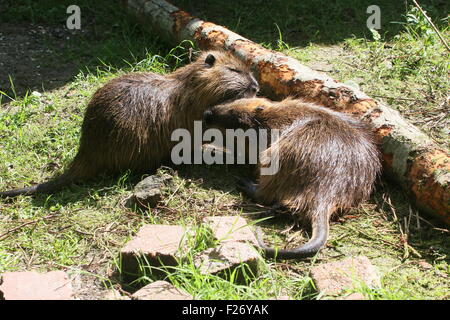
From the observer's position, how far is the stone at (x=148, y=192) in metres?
3.65

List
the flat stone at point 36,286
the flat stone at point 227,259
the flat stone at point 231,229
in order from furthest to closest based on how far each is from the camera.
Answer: the flat stone at point 231,229 → the flat stone at point 227,259 → the flat stone at point 36,286

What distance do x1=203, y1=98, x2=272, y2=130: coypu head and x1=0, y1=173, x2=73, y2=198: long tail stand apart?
105 cm

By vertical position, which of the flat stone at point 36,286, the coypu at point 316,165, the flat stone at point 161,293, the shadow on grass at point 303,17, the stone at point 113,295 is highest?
the shadow on grass at point 303,17

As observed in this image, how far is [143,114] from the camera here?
4.04 m

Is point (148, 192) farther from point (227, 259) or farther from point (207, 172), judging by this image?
point (227, 259)

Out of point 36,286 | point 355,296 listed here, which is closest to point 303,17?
point 355,296

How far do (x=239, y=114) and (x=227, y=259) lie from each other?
1379 mm

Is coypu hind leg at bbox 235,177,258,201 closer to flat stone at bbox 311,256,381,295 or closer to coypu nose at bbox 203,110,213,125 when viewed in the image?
coypu nose at bbox 203,110,213,125

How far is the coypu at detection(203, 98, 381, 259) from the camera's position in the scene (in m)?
3.46

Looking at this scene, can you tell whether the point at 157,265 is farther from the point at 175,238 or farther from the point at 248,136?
the point at 248,136

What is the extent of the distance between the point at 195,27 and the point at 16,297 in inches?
128

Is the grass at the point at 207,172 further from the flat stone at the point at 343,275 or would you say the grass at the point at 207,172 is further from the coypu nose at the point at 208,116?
the coypu nose at the point at 208,116

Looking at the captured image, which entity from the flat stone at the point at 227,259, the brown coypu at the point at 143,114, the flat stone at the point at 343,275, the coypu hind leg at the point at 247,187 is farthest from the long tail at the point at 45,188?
the flat stone at the point at 343,275

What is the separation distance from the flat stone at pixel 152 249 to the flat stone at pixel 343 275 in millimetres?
719
